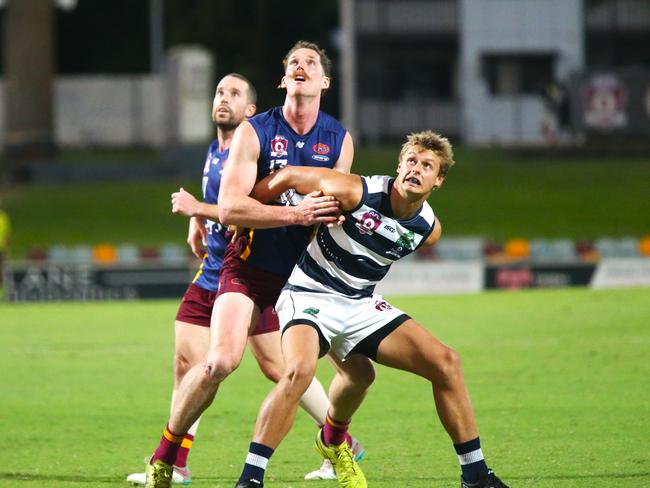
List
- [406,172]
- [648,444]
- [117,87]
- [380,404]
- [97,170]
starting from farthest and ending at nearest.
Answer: [117,87], [97,170], [380,404], [648,444], [406,172]

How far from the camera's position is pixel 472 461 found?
7387mm

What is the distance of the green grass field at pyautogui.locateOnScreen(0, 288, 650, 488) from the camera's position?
8.60 meters

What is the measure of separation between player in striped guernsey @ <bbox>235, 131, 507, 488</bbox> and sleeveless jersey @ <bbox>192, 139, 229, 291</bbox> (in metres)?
1.16

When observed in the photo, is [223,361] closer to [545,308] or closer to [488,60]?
[545,308]

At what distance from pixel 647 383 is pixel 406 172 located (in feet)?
17.1

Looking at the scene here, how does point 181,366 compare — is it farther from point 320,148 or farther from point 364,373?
point 320,148

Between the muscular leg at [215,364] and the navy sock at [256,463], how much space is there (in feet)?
1.96

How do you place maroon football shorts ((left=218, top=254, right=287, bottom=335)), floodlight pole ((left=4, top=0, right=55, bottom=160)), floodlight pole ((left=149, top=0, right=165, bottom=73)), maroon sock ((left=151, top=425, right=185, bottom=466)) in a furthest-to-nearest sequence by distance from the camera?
floodlight pole ((left=149, top=0, right=165, bottom=73))
floodlight pole ((left=4, top=0, right=55, bottom=160))
maroon football shorts ((left=218, top=254, right=287, bottom=335))
maroon sock ((left=151, top=425, right=185, bottom=466))

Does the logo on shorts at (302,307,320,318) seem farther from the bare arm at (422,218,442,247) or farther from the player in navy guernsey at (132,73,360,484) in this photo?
the player in navy guernsey at (132,73,360,484)

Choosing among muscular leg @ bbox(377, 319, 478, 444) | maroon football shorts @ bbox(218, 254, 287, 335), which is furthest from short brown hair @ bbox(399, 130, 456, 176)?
maroon football shorts @ bbox(218, 254, 287, 335)

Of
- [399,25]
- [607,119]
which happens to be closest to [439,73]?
[399,25]

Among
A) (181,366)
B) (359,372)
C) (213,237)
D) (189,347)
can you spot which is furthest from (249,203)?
(181,366)

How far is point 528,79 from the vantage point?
49719 mm

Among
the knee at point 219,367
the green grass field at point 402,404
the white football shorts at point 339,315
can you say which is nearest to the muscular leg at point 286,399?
the white football shorts at point 339,315
